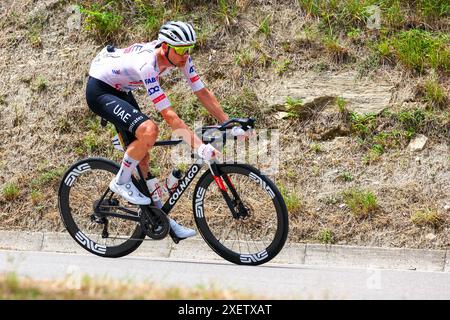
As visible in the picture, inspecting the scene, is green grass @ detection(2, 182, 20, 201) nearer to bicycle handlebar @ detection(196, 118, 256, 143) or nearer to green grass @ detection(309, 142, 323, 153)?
green grass @ detection(309, 142, 323, 153)

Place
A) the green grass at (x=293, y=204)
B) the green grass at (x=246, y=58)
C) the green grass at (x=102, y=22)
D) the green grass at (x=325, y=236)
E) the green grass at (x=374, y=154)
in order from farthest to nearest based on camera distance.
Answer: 1. the green grass at (x=102, y=22)
2. the green grass at (x=246, y=58)
3. the green grass at (x=374, y=154)
4. the green grass at (x=293, y=204)
5. the green grass at (x=325, y=236)

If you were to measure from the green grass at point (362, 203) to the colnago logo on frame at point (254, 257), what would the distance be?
86.1 inches

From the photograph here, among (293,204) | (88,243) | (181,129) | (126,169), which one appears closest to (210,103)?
(181,129)

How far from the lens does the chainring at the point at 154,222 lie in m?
8.66

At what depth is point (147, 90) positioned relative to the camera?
834 cm

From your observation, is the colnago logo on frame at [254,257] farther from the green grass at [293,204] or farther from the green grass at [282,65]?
the green grass at [282,65]

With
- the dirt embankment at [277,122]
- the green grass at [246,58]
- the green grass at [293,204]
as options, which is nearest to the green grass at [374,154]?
the dirt embankment at [277,122]

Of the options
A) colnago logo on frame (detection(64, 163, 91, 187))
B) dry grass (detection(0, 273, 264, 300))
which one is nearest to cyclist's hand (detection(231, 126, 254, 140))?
colnago logo on frame (detection(64, 163, 91, 187))

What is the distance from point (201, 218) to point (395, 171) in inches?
120

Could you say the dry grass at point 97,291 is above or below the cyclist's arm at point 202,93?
above

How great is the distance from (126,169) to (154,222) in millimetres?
566

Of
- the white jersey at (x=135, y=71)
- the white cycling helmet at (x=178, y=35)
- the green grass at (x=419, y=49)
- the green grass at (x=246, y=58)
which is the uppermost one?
the white cycling helmet at (x=178, y=35)

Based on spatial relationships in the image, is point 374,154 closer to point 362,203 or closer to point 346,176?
point 346,176
